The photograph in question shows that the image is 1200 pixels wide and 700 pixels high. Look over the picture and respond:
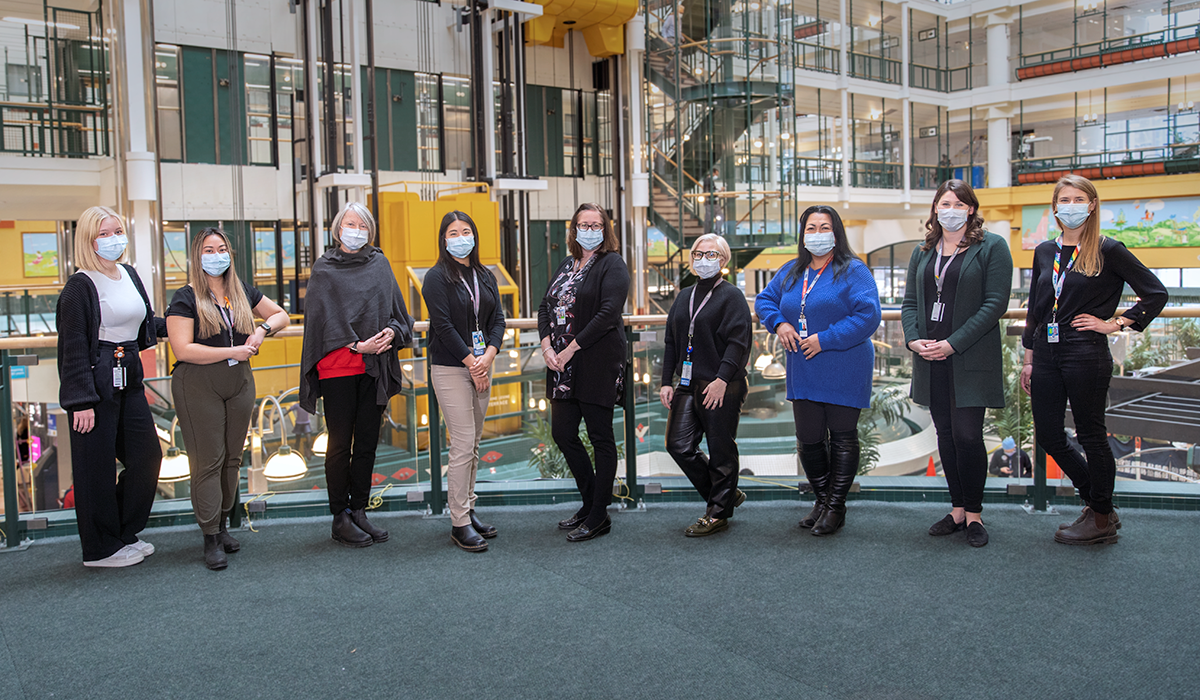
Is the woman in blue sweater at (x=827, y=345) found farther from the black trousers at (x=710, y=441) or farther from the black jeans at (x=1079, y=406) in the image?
the black jeans at (x=1079, y=406)

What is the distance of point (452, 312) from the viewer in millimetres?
4070

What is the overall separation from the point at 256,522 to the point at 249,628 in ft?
4.65

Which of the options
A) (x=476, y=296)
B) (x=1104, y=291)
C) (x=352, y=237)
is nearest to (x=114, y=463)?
(x=352, y=237)

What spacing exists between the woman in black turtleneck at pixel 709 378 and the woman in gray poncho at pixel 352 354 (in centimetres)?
130

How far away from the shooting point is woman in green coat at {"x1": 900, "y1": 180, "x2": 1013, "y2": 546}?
12.7 feet

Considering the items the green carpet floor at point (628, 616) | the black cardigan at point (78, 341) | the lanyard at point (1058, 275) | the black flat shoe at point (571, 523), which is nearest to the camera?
the green carpet floor at point (628, 616)

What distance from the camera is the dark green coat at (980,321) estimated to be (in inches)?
151

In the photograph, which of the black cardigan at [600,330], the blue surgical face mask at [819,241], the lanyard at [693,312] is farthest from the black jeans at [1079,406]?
the black cardigan at [600,330]

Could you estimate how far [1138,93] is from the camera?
75.2ft

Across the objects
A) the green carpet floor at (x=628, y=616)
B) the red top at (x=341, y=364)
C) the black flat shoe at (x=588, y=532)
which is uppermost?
the red top at (x=341, y=364)

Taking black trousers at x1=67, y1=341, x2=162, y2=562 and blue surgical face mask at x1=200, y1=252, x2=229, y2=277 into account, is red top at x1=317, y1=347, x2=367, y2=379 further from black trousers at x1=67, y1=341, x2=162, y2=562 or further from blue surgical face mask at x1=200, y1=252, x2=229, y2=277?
black trousers at x1=67, y1=341, x2=162, y2=562

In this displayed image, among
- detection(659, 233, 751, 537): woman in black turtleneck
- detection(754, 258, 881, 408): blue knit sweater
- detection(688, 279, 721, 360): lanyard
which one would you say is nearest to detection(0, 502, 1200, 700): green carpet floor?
detection(659, 233, 751, 537): woman in black turtleneck

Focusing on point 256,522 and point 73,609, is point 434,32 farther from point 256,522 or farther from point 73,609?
point 73,609

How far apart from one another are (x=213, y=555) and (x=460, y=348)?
1385 mm
